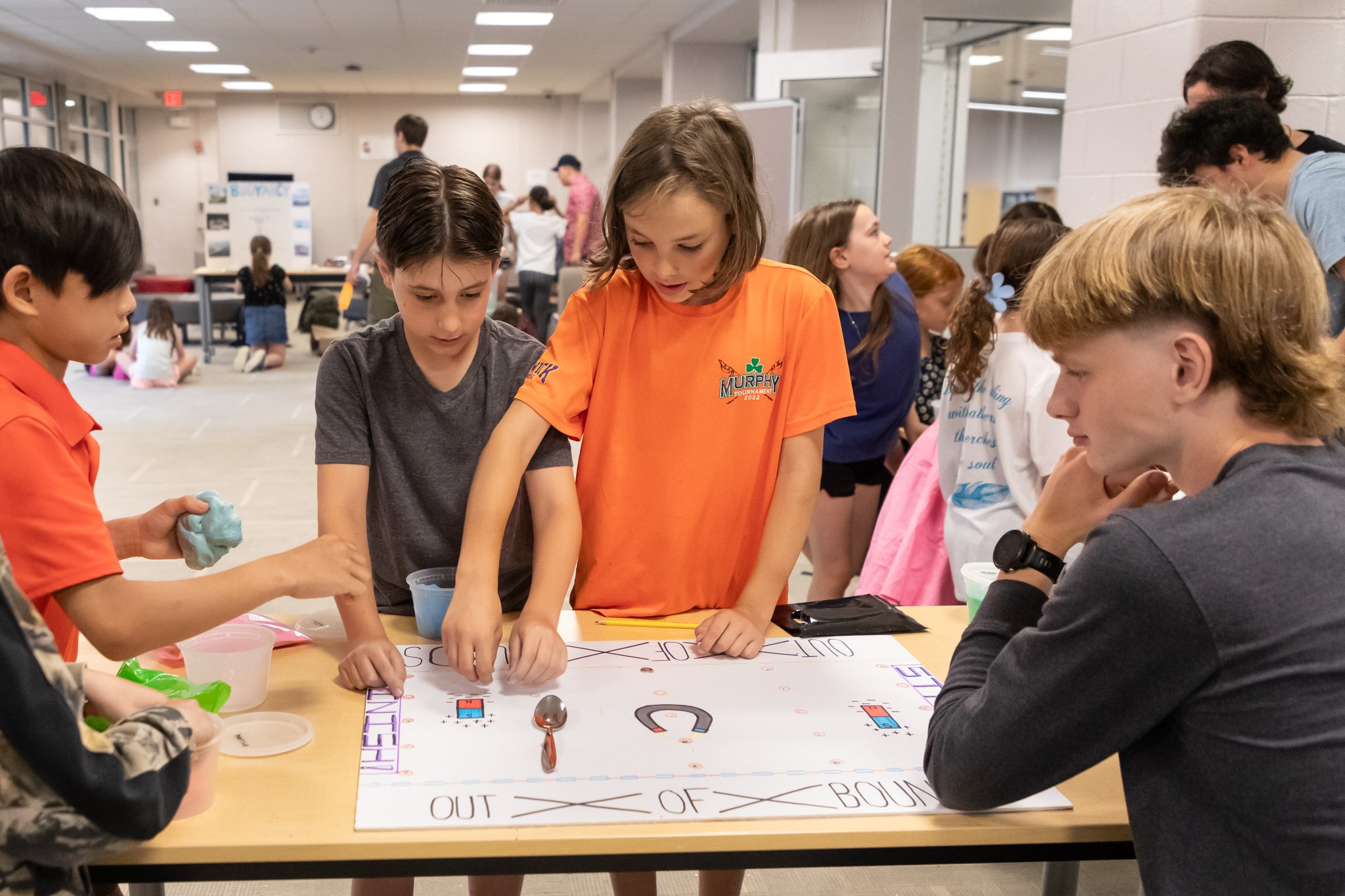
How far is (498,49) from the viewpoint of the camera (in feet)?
39.1

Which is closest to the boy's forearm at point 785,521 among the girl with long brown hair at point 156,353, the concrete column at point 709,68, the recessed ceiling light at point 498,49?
the girl with long brown hair at point 156,353

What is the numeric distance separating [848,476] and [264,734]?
6.76ft

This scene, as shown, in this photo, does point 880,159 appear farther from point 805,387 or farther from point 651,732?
point 651,732

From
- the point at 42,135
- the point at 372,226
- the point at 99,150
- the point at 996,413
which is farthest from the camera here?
the point at 99,150

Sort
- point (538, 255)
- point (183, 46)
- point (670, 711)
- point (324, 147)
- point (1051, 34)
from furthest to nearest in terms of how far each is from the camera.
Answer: point (324, 147) → point (183, 46) → point (538, 255) → point (1051, 34) → point (670, 711)

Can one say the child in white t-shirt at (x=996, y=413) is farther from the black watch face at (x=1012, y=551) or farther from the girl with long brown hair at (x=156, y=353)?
A: the girl with long brown hair at (x=156, y=353)

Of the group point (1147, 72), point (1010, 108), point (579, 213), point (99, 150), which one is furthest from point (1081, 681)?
point (99, 150)

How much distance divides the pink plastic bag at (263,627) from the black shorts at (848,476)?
5.79ft

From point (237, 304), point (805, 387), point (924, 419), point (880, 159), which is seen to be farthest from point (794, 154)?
point (237, 304)

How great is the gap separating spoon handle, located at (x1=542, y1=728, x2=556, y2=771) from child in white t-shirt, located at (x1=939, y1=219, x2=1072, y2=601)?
1376 millimetres

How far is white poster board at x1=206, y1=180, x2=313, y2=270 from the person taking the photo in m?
12.6

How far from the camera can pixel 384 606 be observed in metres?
1.50

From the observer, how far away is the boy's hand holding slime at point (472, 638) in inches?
46.0

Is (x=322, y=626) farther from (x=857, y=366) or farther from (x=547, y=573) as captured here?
(x=857, y=366)
